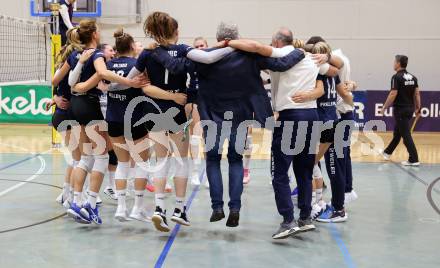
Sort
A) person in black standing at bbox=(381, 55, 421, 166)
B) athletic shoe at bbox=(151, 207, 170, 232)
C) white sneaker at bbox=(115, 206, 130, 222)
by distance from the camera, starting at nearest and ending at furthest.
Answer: athletic shoe at bbox=(151, 207, 170, 232) → white sneaker at bbox=(115, 206, 130, 222) → person in black standing at bbox=(381, 55, 421, 166)

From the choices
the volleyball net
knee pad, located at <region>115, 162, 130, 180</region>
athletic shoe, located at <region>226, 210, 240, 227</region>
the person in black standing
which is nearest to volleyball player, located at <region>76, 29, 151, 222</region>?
knee pad, located at <region>115, 162, 130, 180</region>

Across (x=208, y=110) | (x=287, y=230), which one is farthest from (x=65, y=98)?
(x=287, y=230)

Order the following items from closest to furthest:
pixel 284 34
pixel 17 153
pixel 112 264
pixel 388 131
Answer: pixel 112 264 → pixel 284 34 → pixel 17 153 → pixel 388 131

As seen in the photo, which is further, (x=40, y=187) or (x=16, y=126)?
(x=16, y=126)

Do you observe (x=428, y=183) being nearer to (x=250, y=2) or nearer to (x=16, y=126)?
(x=250, y=2)

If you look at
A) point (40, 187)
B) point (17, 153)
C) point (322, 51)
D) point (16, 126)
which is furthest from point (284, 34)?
point (16, 126)

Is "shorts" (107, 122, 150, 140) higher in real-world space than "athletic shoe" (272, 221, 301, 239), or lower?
higher

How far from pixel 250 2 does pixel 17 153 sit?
856 centimetres

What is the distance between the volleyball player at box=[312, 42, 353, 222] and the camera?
5.27m

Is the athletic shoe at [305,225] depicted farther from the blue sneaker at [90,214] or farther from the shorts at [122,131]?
the blue sneaker at [90,214]

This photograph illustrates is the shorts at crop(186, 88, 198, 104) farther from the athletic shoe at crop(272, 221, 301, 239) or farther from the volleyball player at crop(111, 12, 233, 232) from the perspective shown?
the athletic shoe at crop(272, 221, 301, 239)

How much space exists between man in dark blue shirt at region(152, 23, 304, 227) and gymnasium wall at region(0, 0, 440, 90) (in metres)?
11.4

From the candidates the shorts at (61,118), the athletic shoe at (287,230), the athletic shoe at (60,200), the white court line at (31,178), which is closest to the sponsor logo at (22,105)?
the white court line at (31,178)

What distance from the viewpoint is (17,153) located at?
1013 centimetres
